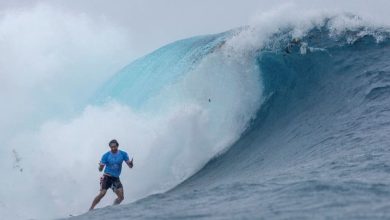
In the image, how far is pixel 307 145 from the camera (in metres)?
9.75

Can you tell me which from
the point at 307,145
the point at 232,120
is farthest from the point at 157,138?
the point at 307,145

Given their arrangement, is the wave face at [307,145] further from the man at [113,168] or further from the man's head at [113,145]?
the man's head at [113,145]

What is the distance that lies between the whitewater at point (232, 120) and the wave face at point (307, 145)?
4 centimetres

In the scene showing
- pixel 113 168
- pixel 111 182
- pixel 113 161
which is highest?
pixel 113 161

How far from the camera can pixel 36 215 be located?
511 inches

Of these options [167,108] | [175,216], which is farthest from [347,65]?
[175,216]

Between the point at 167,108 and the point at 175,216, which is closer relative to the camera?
the point at 175,216

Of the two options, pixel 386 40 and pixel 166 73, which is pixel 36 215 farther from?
pixel 386 40

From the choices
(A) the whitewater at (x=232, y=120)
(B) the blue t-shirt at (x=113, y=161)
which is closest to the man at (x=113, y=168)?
(B) the blue t-shirt at (x=113, y=161)

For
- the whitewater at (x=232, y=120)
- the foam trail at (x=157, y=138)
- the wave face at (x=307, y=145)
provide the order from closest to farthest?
the wave face at (x=307, y=145), the whitewater at (x=232, y=120), the foam trail at (x=157, y=138)

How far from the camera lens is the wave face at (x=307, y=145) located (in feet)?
18.5

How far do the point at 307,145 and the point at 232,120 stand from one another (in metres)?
3.20

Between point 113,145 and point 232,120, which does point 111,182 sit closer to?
point 113,145

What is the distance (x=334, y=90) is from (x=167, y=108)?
3.88 meters
